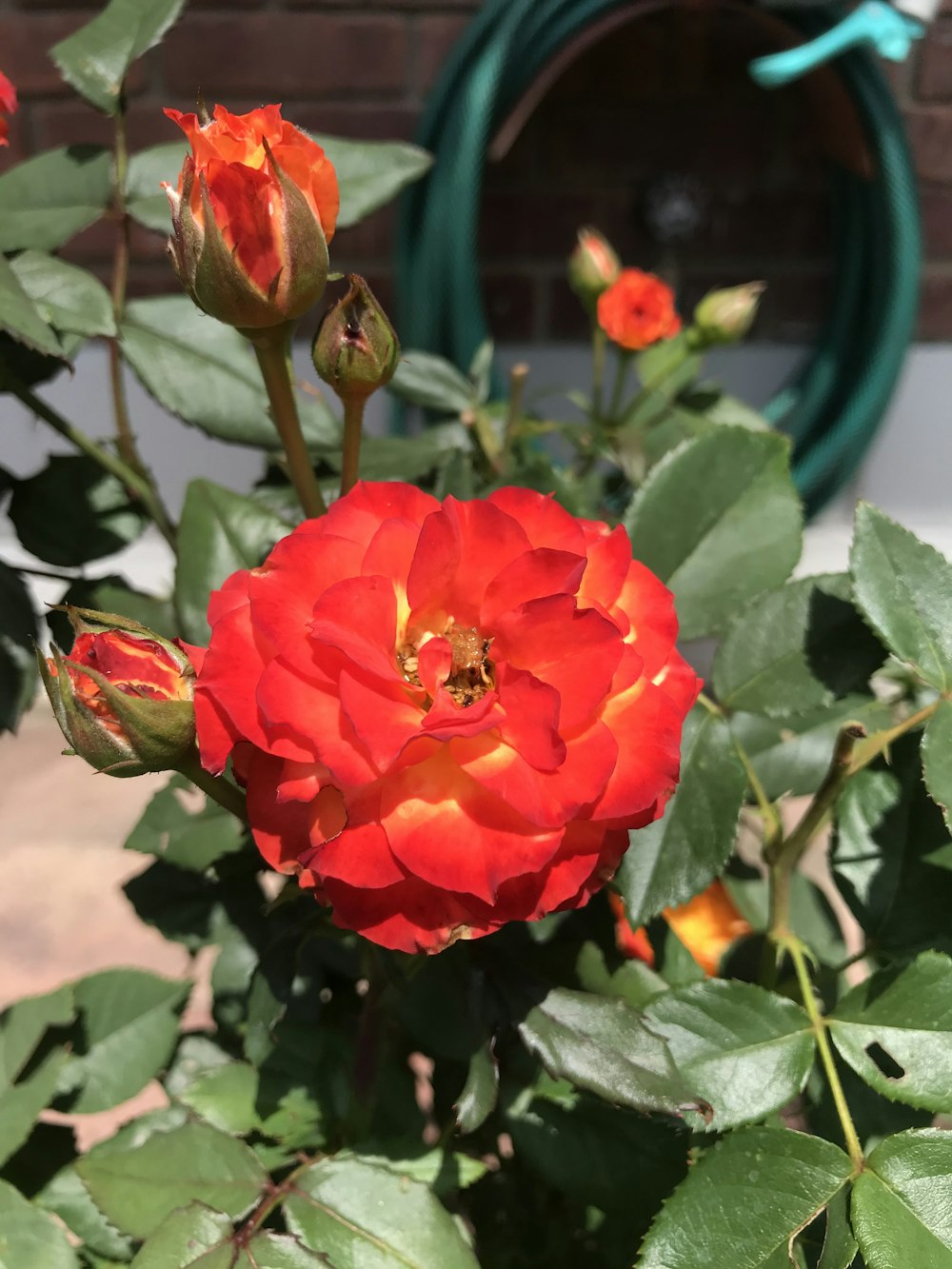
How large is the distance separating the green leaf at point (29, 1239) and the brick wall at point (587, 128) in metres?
0.96

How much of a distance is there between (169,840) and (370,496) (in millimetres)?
170

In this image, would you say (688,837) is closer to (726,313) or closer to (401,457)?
(401,457)

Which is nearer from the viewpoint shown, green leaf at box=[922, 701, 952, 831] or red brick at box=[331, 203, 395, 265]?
green leaf at box=[922, 701, 952, 831]

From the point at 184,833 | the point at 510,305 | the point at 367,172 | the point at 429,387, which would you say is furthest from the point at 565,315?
the point at 184,833

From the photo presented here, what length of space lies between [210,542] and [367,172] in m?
0.14

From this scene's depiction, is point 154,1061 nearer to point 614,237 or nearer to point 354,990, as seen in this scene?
point 354,990

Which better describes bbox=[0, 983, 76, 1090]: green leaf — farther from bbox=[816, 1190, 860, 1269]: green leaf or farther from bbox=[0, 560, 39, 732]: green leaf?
bbox=[816, 1190, 860, 1269]: green leaf

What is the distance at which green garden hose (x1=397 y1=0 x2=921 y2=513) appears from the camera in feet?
3.04

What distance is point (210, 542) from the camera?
31 centimetres

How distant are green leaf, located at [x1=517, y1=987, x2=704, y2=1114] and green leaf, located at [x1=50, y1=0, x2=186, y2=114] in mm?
320

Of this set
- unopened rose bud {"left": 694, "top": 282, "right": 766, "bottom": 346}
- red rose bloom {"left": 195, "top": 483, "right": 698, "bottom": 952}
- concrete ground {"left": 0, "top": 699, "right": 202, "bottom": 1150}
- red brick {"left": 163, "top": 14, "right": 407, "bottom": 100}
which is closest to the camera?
red rose bloom {"left": 195, "top": 483, "right": 698, "bottom": 952}

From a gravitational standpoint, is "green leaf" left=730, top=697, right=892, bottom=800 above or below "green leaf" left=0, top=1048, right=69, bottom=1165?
above

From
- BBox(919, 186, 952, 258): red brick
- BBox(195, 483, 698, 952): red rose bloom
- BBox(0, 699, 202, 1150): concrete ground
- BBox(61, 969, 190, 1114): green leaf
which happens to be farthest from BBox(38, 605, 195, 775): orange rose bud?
BBox(919, 186, 952, 258): red brick

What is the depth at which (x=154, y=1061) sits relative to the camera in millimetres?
375
